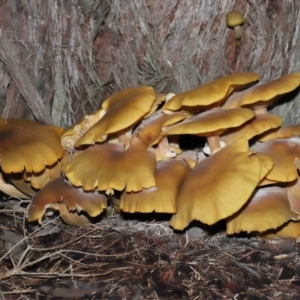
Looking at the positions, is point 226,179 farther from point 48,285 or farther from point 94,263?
point 48,285

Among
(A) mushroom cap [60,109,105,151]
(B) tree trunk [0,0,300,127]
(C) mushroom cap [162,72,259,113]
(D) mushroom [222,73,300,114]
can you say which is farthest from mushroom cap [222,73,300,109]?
(A) mushroom cap [60,109,105,151]

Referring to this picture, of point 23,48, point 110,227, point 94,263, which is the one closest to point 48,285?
point 94,263

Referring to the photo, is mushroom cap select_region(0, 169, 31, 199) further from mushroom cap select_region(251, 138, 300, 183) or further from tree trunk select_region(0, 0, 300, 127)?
mushroom cap select_region(251, 138, 300, 183)

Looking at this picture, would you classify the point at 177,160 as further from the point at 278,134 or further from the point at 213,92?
the point at 278,134

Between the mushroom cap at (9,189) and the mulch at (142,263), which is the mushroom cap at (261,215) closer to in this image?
the mulch at (142,263)

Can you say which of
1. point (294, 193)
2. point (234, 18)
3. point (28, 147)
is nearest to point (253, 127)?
point (294, 193)

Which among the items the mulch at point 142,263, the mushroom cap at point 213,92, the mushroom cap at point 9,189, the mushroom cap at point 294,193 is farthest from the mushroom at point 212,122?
the mushroom cap at point 9,189
